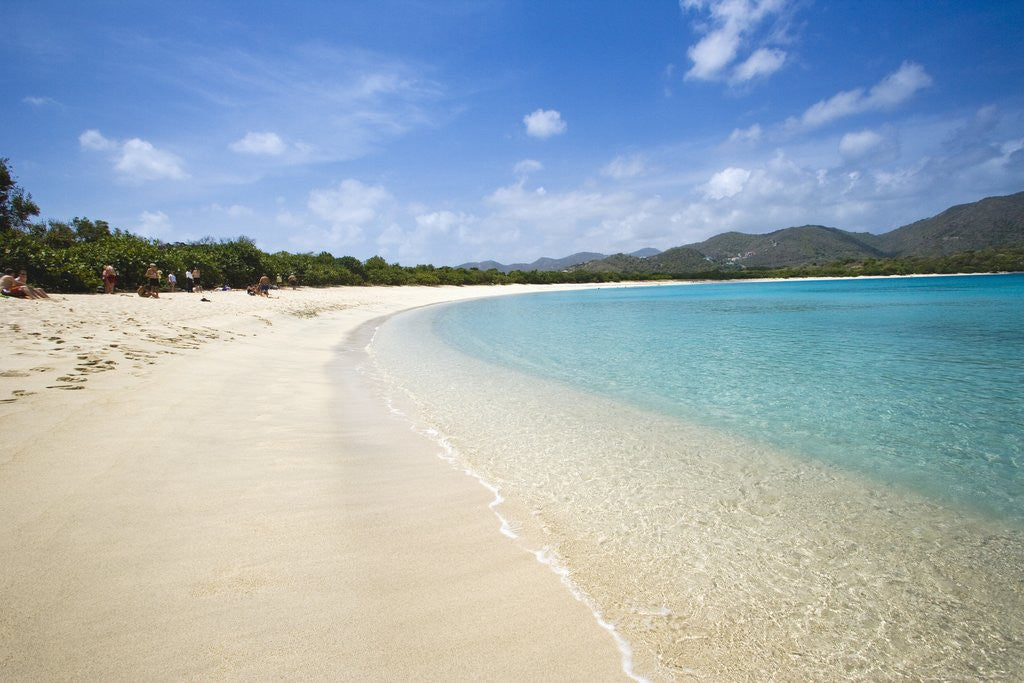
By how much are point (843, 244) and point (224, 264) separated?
192514mm

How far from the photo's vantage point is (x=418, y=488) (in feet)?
14.5

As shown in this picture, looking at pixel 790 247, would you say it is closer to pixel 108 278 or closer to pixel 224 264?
pixel 224 264

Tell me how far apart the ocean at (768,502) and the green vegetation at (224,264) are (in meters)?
20.1

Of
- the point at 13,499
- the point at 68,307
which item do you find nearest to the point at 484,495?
the point at 13,499

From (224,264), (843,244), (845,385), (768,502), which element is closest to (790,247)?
(843,244)

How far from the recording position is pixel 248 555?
3021 mm

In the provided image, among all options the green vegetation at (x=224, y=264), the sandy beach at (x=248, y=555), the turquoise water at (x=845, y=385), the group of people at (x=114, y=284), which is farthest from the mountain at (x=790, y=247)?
the sandy beach at (x=248, y=555)

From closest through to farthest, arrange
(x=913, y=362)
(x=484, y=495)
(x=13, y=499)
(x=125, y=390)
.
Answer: (x=13, y=499) < (x=484, y=495) < (x=125, y=390) < (x=913, y=362)

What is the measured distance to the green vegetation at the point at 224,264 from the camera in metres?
20.3

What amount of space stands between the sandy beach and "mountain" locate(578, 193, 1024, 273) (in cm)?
13438

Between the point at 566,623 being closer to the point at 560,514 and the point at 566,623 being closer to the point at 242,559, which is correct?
the point at 560,514

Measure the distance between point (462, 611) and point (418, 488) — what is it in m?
1.87

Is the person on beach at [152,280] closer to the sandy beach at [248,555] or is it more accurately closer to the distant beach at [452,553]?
the distant beach at [452,553]

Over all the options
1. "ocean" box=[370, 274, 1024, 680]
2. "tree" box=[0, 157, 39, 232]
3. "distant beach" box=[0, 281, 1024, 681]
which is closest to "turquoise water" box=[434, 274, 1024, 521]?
"ocean" box=[370, 274, 1024, 680]
